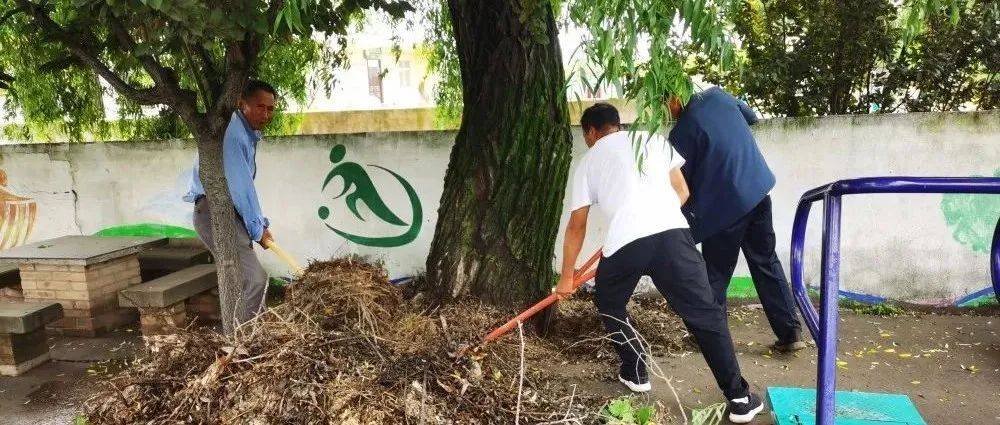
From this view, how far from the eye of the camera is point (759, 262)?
3.88 m

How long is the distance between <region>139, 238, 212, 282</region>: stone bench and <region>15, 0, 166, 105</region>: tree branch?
2.42m

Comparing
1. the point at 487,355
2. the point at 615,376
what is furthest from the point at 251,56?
the point at 615,376

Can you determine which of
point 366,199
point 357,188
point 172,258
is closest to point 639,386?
point 366,199

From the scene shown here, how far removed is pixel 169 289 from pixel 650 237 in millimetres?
3440

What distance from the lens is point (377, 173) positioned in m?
5.72

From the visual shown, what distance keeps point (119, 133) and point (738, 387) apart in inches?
297

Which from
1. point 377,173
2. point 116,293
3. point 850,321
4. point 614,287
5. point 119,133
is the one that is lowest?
point 850,321

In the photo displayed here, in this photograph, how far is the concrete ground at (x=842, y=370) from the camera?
3430 mm

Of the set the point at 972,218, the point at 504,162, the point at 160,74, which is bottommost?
the point at 972,218

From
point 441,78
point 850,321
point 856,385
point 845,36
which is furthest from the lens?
point 441,78

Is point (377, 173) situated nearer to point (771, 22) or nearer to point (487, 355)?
point (487, 355)

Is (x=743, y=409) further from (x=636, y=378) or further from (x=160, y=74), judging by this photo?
(x=160, y=74)

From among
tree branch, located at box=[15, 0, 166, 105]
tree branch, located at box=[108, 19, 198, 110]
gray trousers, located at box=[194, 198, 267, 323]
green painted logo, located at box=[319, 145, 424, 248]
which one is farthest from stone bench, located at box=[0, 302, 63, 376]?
green painted logo, located at box=[319, 145, 424, 248]

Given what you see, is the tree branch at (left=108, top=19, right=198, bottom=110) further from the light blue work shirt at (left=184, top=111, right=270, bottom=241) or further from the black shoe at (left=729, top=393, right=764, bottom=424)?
the black shoe at (left=729, top=393, right=764, bottom=424)
